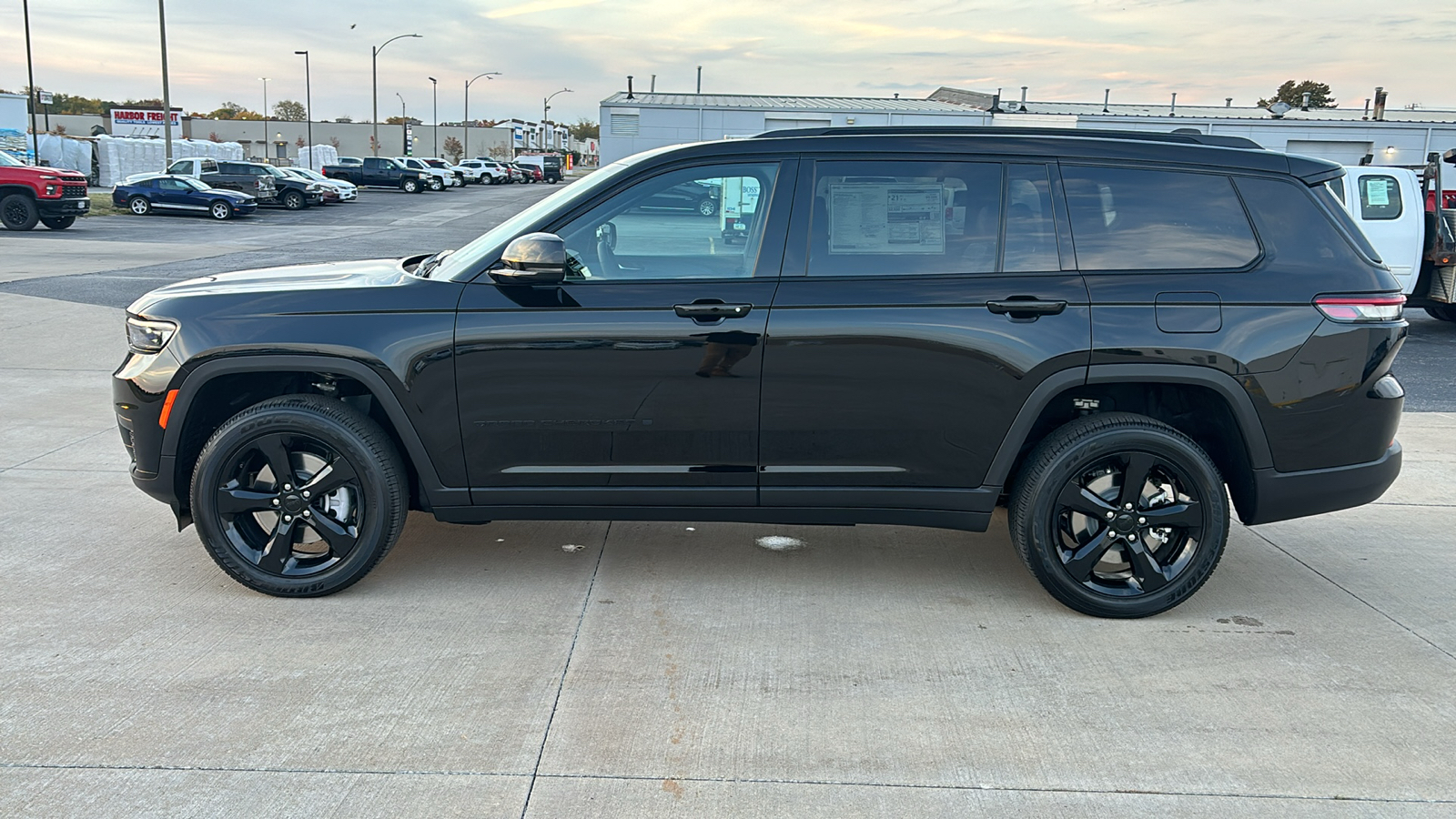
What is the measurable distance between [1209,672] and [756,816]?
1835mm

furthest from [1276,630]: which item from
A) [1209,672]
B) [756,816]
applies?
[756,816]

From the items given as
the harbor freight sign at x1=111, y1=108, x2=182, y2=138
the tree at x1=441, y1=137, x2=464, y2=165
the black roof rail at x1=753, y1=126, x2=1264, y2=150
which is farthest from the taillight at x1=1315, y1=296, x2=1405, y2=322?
the tree at x1=441, y1=137, x2=464, y2=165

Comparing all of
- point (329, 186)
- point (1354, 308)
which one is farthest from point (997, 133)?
point (329, 186)

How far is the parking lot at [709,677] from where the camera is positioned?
3061 mm

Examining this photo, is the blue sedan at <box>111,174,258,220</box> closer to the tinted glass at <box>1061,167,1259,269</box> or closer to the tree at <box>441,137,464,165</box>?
the tinted glass at <box>1061,167,1259,269</box>

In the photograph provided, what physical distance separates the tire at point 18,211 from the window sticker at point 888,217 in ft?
85.4

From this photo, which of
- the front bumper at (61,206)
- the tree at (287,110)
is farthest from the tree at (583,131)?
the front bumper at (61,206)

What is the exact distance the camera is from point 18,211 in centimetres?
2466

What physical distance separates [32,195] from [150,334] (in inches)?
963

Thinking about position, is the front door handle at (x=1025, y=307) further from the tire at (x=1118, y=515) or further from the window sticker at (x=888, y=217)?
the tire at (x=1118, y=515)

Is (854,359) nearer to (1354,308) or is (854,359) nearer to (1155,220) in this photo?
(1155,220)

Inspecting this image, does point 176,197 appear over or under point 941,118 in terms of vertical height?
under

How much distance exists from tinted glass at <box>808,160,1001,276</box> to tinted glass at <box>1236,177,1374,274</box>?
0.86 meters

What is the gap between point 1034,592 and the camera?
15.1ft
